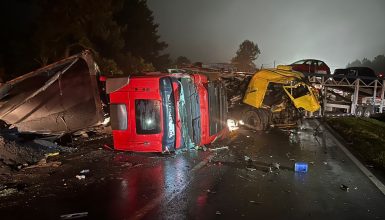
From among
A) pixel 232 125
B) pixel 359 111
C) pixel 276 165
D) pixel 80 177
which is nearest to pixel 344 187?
pixel 276 165

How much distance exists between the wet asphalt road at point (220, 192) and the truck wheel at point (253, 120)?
192 inches

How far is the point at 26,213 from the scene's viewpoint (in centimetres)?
490

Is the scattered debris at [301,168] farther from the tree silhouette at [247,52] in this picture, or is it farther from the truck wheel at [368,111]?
the tree silhouette at [247,52]

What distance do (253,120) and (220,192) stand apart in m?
8.46

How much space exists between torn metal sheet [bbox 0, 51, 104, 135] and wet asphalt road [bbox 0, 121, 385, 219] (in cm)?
181

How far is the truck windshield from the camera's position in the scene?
8.35 metres

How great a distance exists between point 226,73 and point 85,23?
10903 millimetres

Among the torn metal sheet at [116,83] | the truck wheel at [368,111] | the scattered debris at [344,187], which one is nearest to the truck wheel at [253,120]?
the torn metal sheet at [116,83]

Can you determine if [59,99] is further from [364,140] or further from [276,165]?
[364,140]

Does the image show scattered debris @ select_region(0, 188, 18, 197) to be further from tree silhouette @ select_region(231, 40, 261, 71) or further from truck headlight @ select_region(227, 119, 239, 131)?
tree silhouette @ select_region(231, 40, 261, 71)

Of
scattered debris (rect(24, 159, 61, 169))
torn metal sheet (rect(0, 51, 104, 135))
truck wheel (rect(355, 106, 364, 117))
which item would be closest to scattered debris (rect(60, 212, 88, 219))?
scattered debris (rect(24, 159, 61, 169))

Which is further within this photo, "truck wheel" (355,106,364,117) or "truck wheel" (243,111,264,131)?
"truck wheel" (355,106,364,117)

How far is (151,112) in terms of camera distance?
8.38 m

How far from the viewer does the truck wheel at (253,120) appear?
14.0 m
